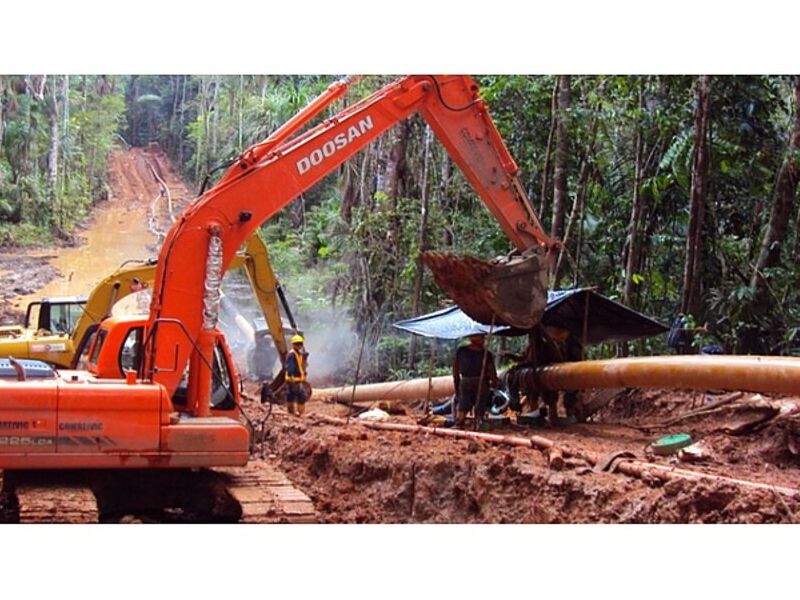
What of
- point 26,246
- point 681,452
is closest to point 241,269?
point 26,246

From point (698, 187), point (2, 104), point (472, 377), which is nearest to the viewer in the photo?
point (472, 377)

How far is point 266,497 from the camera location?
6875 millimetres

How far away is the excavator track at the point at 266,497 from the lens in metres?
6.60

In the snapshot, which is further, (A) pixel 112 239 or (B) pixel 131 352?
(A) pixel 112 239

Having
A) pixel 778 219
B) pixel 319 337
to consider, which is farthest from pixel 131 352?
pixel 319 337

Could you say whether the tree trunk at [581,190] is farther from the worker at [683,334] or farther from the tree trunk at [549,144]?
the worker at [683,334]

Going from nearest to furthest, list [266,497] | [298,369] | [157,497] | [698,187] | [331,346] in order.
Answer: [266,497]
[157,497]
[698,187]
[298,369]
[331,346]

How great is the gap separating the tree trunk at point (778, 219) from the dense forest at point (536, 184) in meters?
0.02

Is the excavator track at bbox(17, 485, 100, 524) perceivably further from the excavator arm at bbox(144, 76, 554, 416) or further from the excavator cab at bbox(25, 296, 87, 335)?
the excavator cab at bbox(25, 296, 87, 335)

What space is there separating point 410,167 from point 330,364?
300 cm

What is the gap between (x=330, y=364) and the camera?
14.9 m

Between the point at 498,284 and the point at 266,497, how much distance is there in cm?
313

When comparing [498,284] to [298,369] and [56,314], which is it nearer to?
[298,369]

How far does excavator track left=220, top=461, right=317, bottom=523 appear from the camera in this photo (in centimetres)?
660
